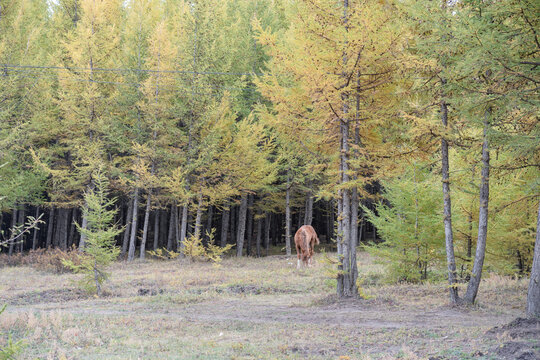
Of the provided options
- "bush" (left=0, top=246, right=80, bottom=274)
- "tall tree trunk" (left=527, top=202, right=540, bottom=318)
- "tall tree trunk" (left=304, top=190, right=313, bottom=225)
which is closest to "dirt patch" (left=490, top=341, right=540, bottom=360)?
"tall tree trunk" (left=527, top=202, right=540, bottom=318)

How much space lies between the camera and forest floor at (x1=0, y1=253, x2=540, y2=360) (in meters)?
7.16

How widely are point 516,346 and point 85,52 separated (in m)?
23.0

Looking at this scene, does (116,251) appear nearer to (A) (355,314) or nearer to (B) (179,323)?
(B) (179,323)

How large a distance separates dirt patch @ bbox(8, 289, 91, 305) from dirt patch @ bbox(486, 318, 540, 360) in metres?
12.1

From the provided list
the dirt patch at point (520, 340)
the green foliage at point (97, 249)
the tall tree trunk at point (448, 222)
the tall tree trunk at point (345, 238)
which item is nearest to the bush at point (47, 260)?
the green foliage at point (97, 249)

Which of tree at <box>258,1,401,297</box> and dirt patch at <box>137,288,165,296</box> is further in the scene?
dirt patch at <box>137,288,165,296</box>

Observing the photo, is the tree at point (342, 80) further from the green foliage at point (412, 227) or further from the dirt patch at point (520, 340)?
the dirt patch at point (520, 340)

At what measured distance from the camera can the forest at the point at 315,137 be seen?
29.4ft

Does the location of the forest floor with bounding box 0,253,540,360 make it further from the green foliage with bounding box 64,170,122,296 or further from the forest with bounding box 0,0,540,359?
the green foliage with bounding box 64,170,122,296

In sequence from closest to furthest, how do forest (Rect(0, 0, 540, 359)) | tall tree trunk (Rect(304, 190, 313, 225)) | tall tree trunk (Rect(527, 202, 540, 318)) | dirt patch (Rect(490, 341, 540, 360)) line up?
dirt patch (Rect(490, 341, 540, 360)), tall tree trunk (Rect(527, 202, 540, 318)), forest (Rect(0, 0, 540, 359)), tall tree trunk (Rect(304, 190, 313, 225))

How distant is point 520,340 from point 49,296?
13339 millimetres

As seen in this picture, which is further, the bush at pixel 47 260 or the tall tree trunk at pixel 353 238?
the bush at pixel 47 260

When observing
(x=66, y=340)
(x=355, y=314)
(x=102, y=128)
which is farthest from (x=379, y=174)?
(x=102, y=128)

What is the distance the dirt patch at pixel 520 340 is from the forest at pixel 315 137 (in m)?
0.22
